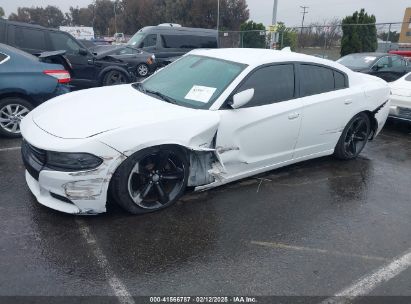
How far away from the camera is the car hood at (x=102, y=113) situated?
3.29 m

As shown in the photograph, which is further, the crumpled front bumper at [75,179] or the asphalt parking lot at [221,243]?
the crumpled front bumper at [75,179]

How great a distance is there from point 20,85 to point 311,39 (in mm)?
22327

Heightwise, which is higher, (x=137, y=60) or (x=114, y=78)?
(x=137, y=60)

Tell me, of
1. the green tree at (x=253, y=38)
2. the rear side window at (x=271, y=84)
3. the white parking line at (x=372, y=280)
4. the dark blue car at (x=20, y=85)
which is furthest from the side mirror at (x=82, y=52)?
the green tree at (x=253, y=38)

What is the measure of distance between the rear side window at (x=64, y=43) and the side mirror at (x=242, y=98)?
6.54 meters

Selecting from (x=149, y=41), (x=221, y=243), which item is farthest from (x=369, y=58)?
(x=221, y=243)

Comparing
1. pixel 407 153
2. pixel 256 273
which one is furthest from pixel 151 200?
pixel 407 153

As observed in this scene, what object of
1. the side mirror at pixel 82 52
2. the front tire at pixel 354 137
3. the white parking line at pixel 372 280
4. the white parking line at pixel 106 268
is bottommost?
the white parking line at pixel 372 280

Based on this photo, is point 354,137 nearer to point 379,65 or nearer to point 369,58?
point 379,65

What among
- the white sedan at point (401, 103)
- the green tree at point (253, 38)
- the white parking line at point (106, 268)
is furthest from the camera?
the green tree at point (253, 38)

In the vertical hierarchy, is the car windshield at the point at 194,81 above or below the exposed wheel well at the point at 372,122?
above

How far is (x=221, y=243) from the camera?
324cm

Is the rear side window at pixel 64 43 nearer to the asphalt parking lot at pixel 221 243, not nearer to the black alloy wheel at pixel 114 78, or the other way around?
the black alloy wheel at pixel 114 78

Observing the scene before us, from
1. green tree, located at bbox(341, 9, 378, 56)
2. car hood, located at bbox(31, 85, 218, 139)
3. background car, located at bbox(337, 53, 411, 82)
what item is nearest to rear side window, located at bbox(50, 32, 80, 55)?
car hood, located at bbox(31, 85, 218, 139)
